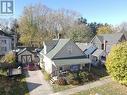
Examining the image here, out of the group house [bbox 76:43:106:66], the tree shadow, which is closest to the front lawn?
the tree shadow

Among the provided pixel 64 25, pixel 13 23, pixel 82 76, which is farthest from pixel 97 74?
pixel 13 23

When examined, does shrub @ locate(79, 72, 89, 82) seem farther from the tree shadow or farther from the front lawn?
the front lawn

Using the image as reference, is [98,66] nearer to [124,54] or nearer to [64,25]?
[124,54]

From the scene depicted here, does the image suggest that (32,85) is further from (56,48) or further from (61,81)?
(56,48)

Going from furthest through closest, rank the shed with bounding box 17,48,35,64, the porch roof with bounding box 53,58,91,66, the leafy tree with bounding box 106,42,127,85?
1. the shed with bounding box 17,48,35,64
2. the porch roof with bounding box 53,58,91,66
3. the leafy tree with bounding box 106,42,127,85

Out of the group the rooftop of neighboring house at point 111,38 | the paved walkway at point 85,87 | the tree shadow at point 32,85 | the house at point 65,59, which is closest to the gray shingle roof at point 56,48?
the house at point 65,59

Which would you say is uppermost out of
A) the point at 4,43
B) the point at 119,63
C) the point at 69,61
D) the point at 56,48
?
the point at 4,43

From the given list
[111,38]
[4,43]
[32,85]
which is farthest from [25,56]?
[111,38]

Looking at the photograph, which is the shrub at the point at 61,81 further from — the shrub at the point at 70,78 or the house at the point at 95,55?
the house at the point at 95,55
